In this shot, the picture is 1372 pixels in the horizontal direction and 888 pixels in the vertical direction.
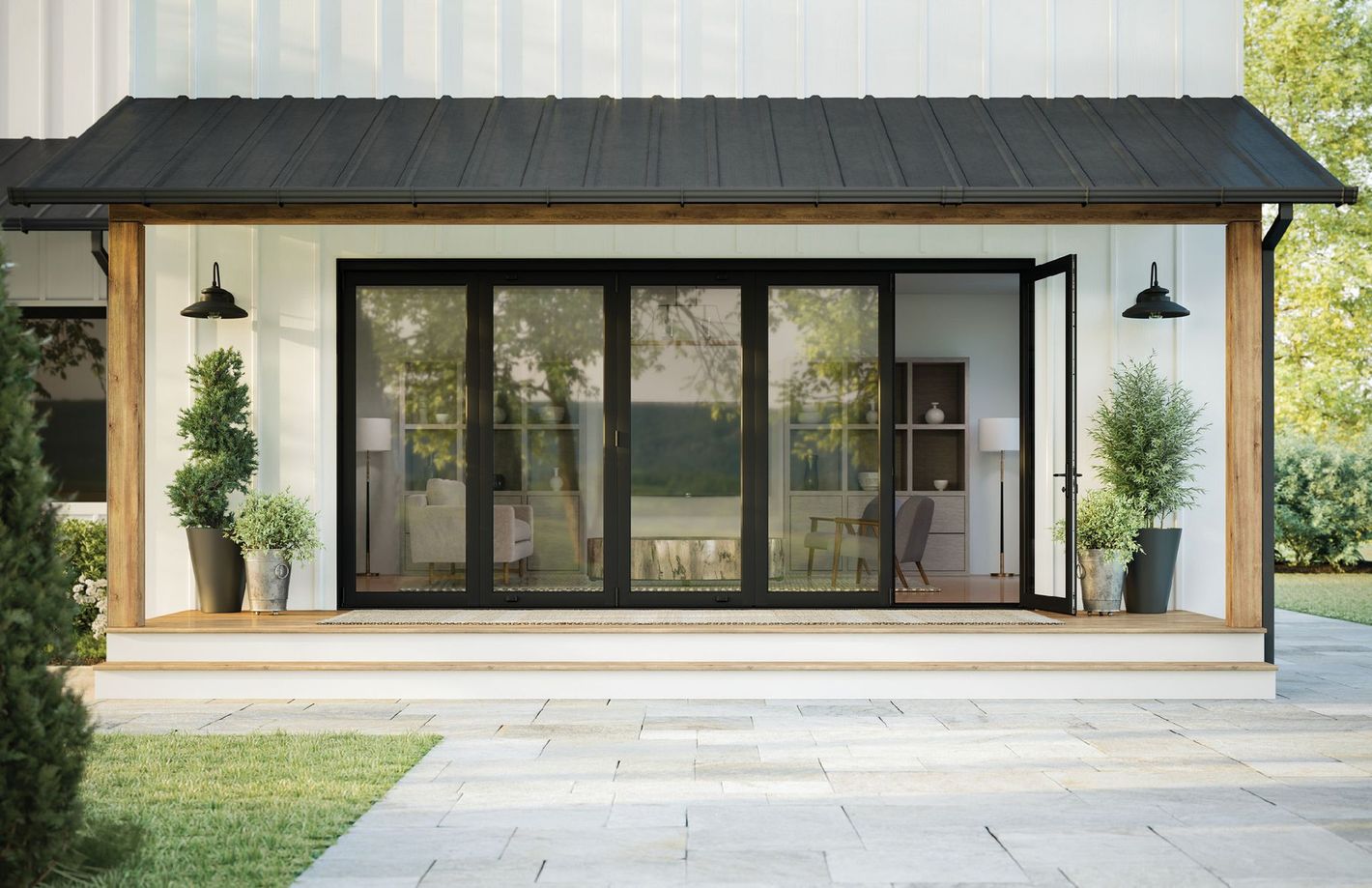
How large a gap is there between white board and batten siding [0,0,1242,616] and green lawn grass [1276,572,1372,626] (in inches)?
195

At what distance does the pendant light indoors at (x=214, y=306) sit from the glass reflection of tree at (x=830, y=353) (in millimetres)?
3591

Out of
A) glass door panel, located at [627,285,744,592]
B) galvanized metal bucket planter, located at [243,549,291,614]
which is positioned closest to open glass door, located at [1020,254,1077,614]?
glass door panel, located at [627,285,744,592]

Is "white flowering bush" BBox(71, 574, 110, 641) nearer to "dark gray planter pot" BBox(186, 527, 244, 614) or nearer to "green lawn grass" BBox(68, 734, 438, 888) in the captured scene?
"dark gray planter pot" BBox(186, 527, 244, 614)

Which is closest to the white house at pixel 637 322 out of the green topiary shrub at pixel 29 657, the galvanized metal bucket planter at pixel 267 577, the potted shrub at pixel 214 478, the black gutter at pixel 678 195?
the potted shrub at pixel 214 478

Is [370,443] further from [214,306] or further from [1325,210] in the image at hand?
[1325,210]

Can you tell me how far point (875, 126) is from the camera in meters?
7.60

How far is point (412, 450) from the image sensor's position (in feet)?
26.7

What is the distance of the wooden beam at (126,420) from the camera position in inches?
266

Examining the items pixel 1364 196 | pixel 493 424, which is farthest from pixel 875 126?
pixel 1364 196

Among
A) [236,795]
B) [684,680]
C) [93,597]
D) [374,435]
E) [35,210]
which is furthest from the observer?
[374,435]

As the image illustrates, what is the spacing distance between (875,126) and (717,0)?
1.56 metres

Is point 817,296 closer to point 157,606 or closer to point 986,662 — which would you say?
point 986,662

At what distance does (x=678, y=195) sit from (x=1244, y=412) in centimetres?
351

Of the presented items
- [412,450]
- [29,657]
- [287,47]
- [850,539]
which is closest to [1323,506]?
[850,539]
